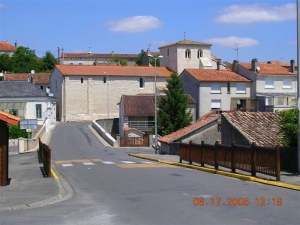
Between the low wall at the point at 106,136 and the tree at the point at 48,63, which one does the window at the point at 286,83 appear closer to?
the low wall at the point at 106,136

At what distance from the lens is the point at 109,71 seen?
94812 millimetres

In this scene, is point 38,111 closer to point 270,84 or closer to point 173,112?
point 173,112

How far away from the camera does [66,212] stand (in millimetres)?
11859

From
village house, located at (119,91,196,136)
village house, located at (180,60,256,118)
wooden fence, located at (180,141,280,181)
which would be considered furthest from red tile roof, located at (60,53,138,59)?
wooden fence, located at (180,141,280,181)

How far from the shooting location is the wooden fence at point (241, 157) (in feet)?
58.2

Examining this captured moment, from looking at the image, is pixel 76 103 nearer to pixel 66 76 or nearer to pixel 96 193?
pixel 66 76

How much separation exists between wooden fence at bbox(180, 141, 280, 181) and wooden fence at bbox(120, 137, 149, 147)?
1319 inches

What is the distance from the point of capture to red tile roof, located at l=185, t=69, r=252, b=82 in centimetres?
7488

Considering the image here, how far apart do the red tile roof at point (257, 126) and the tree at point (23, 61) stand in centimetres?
9888

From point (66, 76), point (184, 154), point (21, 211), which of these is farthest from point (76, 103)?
point (21, 211)

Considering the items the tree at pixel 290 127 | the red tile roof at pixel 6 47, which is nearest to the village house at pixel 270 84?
the tree at pixel 290 127

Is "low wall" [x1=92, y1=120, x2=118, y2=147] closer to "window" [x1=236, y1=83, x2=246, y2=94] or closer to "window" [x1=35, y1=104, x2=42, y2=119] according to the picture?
"window" [x1=35, y1=104, x2=42, y2=119]

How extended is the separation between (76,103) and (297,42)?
75277mm

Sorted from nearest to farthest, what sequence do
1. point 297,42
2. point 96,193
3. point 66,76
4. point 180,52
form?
point 96,193 < point 297,42 < point 66,76 < point 180,52
